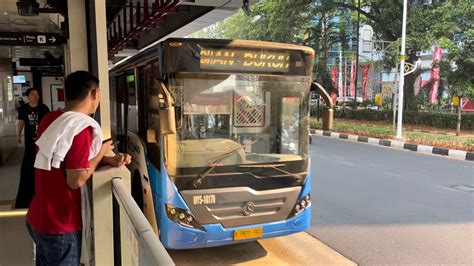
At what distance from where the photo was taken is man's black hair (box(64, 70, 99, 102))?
2.32 metres

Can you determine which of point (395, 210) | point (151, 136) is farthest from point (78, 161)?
point (395, 210)

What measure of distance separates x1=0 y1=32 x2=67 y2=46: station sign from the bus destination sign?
5.81 feet

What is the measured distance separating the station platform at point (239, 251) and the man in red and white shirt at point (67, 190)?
2124 millimetres

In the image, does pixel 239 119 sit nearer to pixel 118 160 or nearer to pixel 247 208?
pixel 247 208

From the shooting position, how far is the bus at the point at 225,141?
4.32 metres

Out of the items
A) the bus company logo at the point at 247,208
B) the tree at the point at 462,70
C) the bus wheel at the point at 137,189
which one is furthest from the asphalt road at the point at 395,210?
the tree at the point at 462,70

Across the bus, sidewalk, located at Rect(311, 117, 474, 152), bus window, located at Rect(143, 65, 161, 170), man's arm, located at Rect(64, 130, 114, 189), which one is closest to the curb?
sidewalk, located at Rect(311, 117, 474, 152)

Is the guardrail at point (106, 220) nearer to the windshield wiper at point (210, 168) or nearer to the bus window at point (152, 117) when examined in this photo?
the windshield wiper at point (210, 168)

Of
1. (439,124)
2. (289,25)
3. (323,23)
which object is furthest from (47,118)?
(323,23)

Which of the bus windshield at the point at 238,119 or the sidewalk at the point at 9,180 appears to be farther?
the sidewalk at the point at 9,180

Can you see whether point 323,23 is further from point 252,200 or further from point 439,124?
point 252,200

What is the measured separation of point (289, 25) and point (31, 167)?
67.8 feet

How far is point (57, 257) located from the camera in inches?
93.5

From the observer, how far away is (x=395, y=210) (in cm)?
666
